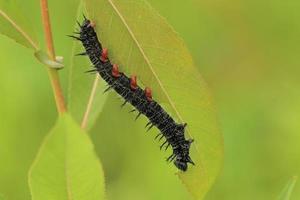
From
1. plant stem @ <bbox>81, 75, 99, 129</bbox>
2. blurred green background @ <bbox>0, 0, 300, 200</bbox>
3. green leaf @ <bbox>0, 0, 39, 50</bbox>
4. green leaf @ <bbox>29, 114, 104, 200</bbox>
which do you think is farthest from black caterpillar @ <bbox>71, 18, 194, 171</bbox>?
blurred green background @ <bbox>0, 0, 300, 200</bbox>

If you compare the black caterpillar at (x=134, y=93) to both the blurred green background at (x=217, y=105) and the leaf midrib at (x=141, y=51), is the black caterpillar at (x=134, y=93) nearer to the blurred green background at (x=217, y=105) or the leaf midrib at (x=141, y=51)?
the leaf midrib at (x=141, y=51)

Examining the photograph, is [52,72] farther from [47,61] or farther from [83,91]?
[83,91]

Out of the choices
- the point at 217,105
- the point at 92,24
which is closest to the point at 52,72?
the point at 92,24

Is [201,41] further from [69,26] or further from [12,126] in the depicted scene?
[12,126]

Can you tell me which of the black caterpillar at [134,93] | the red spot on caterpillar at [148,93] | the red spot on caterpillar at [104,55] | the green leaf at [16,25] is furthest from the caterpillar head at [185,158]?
the green leaf at [16,25]

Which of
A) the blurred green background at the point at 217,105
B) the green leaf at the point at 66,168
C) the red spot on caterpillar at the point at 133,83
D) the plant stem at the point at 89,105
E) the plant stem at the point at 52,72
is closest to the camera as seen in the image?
the green leaf at the point at 66,168
